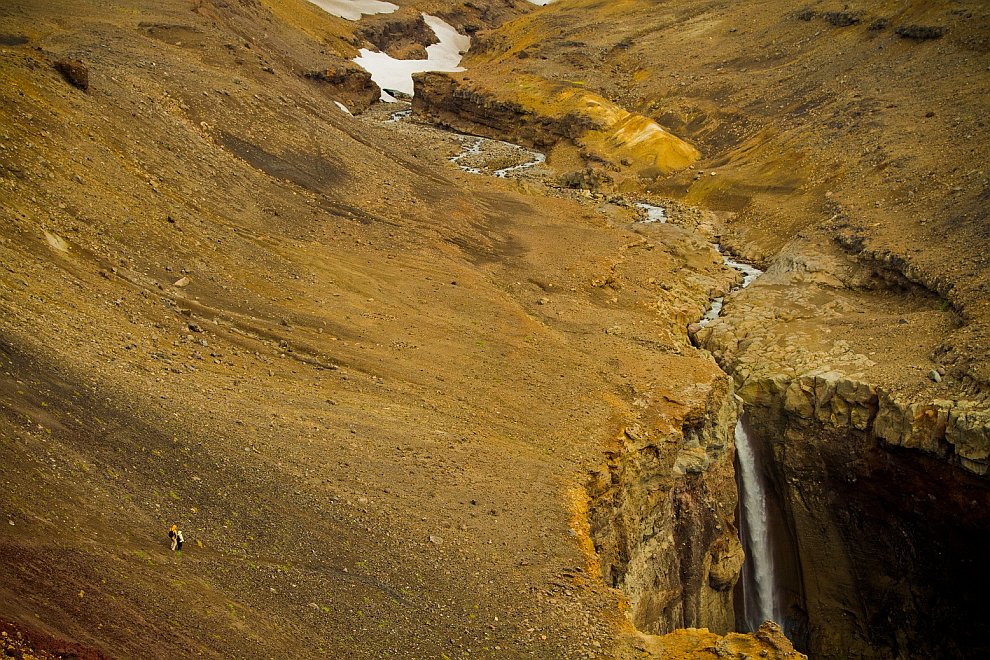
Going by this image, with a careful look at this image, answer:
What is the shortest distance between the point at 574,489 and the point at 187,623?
27.1 feet

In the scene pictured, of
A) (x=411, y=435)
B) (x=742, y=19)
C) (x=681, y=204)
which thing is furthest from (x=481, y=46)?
(x=411, y=435)

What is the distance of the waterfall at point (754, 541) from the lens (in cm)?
2241

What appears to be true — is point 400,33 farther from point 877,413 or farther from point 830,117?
point 877,413

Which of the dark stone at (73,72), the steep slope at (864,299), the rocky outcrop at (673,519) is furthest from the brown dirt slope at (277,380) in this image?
the steep slope at (864,299)

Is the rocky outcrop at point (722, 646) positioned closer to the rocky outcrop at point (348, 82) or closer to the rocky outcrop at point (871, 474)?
the rocky outcrop at point (871, 474)

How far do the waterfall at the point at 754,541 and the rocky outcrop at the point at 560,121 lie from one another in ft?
69.1

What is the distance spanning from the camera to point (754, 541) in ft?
74.7

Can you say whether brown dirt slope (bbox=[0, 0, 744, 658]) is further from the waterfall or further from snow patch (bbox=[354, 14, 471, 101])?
snow patch (bbox=[354, 14, 471, 101])

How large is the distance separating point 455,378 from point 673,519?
660 centimetres

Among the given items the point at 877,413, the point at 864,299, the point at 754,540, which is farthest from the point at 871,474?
the point at 864,299

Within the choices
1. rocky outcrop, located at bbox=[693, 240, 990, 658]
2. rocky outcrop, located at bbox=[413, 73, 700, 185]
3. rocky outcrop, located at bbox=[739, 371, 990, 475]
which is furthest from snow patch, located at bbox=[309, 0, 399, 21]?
rocky outcrop, located at bbox=[739, 371, 990, 475]

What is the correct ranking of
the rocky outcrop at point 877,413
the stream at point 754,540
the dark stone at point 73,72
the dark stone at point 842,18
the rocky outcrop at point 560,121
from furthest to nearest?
the dark stone at point 842,18, the rocky outcrop at point 560,121, the stream at point 754,540, the dark stone at point 73,72, the rocky outcrop at point 877,413

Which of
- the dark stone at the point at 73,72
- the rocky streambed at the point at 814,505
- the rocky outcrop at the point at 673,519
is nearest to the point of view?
the rocky outcrop at the point at 673,519

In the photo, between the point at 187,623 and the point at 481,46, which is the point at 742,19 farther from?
the point at 187,623
